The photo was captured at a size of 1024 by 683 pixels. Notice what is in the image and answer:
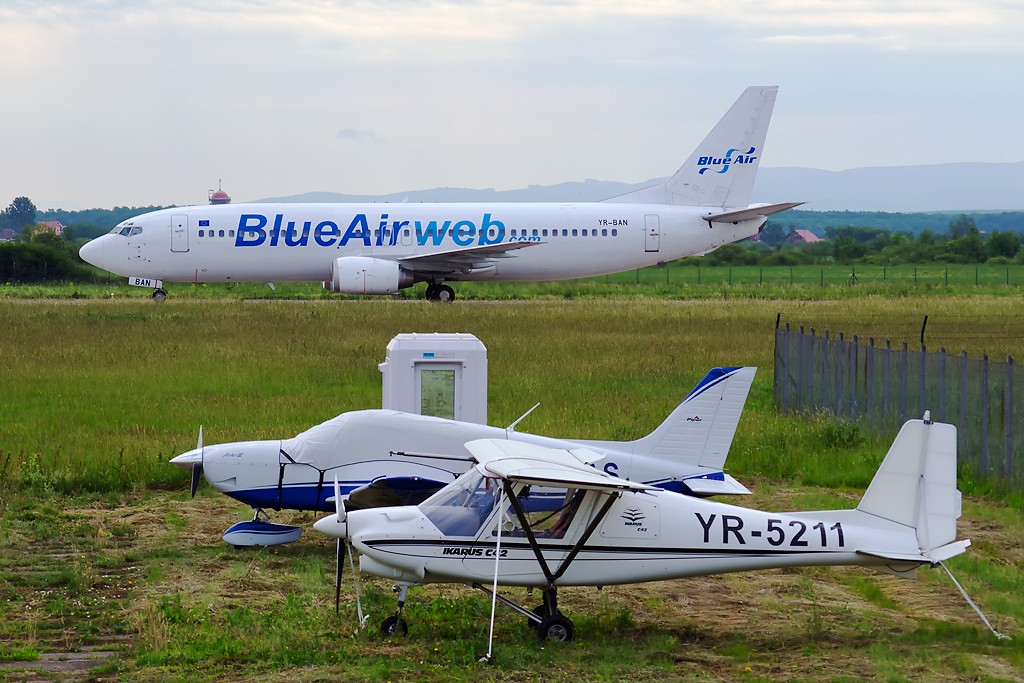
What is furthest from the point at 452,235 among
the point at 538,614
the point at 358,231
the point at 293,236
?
the point at 538,614

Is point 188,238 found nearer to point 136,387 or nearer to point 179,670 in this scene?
point 136,387

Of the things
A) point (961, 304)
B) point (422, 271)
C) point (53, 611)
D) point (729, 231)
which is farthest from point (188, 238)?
point (53, 611)

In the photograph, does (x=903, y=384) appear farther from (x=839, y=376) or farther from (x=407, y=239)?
(x=407, y=239)

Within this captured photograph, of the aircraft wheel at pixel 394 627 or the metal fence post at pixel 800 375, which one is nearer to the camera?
the aircraft wheel at pixel 394 627

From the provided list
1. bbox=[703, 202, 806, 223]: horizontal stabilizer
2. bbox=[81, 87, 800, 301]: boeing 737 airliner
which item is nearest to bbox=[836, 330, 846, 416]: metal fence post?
bbox=[81, 87, 800, 301]: boeing 737 airliner

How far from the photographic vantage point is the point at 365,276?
45562 millimetres

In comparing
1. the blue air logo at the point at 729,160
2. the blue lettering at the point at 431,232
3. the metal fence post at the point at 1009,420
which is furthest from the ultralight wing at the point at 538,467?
the blue air logo at the point at 729,160

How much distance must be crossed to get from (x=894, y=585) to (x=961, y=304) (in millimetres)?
38538

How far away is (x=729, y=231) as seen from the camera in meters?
49.4

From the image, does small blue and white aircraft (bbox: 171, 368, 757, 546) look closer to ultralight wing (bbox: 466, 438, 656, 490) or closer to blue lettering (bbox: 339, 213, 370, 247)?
ultralight wing (bbox: 466, 438, 656, 490)

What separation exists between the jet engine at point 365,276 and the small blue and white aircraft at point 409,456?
32.3 metres

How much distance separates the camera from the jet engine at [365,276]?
45.5m

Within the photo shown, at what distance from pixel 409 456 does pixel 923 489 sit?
4980mm

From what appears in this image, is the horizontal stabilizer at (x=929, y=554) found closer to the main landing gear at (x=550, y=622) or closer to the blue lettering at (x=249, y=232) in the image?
the main landing gear at (x=550, y=622)
